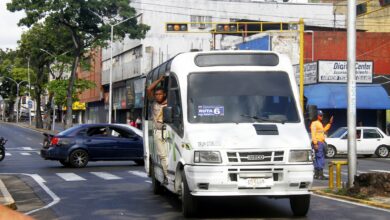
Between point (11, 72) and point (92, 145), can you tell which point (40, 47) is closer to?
point (11, 72)

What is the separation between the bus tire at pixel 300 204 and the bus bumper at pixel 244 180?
1.56ft

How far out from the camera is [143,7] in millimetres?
62031

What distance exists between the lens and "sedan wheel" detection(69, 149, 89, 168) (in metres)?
21.3

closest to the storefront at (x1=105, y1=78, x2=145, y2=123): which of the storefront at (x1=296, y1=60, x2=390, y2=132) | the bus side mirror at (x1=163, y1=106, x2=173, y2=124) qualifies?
the storefront at (x1=296, y1=60, x2=390, y2=132)

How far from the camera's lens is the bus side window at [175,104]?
10.3m

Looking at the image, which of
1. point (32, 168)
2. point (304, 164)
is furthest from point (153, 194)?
point (32, 168)

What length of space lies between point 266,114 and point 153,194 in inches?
168

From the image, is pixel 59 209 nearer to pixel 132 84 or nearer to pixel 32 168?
pixel 32 168

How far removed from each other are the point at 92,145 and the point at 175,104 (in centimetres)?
1121

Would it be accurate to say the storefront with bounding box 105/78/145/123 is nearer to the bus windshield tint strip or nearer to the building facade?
the building facade

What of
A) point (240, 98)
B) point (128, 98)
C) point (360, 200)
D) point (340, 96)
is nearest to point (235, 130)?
point (240, 98)

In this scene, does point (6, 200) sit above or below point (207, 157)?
below

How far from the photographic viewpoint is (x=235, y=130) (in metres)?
9.72

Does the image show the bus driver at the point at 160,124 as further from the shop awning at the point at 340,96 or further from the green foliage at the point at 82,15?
the green foliage at the point at 82,15
